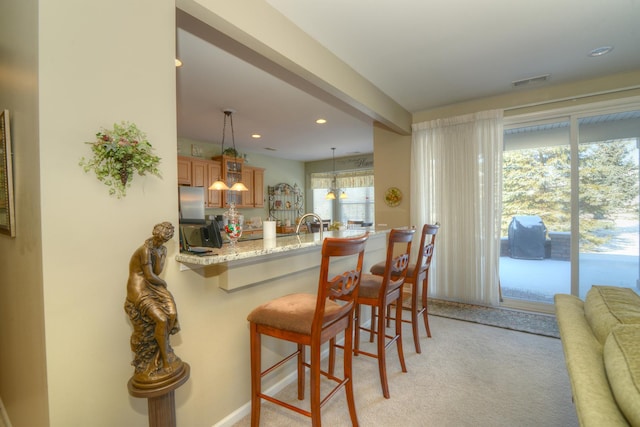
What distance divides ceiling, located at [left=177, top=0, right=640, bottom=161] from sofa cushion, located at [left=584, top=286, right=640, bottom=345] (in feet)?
6.34

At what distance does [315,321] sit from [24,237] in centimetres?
137

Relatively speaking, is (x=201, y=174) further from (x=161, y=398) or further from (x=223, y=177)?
(x=161, y=398)

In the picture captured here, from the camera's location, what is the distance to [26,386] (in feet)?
4.61

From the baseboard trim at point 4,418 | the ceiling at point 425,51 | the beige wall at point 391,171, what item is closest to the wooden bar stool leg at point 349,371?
the baseboard trim at point 4,418

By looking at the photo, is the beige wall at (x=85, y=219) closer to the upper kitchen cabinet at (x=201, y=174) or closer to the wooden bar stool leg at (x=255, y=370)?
the wooden bar stool leg at (x=255, y=370)

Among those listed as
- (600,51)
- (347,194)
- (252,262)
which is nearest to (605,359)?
(252,262)

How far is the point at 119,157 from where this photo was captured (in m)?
Result: 1.21

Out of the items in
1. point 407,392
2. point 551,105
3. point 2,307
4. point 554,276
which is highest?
point 551,105

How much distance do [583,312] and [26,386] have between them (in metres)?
2.71

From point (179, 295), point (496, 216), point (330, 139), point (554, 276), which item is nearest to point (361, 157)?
point (330, 139)

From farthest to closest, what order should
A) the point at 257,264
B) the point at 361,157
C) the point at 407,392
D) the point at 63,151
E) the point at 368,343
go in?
1. the point at 361,157
2. the point at 368,343
3. the point at 407,392
4. the point at 257,264
5. the point at 63,151

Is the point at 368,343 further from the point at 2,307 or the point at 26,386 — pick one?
the point at 2,307

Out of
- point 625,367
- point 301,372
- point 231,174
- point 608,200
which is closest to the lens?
point 625,367

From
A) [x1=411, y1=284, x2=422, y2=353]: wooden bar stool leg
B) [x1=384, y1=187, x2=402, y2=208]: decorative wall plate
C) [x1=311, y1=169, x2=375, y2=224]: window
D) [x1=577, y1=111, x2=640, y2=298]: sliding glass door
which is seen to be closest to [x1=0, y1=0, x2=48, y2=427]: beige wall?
[x1=411, y1=284, x2=422, y2=353]: wooden bar stool leg
